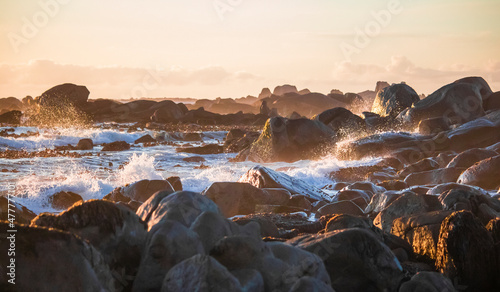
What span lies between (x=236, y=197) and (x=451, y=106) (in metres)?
17.6

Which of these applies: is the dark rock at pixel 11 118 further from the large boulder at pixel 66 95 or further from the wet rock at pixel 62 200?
the wet rock at pixel 62 200

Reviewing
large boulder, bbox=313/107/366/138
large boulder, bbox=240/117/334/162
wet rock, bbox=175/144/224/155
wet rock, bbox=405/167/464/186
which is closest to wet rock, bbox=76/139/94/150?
wet rock, bbox=175/144/224/155

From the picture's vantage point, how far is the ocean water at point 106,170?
1239 cm

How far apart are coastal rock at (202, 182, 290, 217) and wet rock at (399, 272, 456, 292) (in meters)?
5.35

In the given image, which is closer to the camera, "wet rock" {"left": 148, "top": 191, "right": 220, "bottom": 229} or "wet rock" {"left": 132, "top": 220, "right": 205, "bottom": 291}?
"wet rock" {"left": 132, "top": 220, "right": 205, "bottom": 291}

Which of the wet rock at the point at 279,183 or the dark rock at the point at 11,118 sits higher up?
the dark rock at the point at 11,118

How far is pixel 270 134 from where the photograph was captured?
22.3m

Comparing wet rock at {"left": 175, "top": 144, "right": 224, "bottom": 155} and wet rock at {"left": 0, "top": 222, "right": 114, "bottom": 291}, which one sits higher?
wet rock at {"left": 0, "top": 222, "right": 114, "bottom": 291}

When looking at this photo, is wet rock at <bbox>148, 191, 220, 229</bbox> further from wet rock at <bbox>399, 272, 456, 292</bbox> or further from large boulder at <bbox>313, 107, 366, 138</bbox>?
large boulder at <bbox>313, 107, 366, 138</bbox>

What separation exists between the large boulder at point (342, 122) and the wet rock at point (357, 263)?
65.0ft

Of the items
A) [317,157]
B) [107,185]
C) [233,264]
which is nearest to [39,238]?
[233,264]

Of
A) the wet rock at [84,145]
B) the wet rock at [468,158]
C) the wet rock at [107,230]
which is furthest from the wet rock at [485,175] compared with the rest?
the wet rock at [84,145]

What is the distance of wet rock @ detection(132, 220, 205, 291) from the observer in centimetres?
373

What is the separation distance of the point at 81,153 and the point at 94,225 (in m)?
21.1
